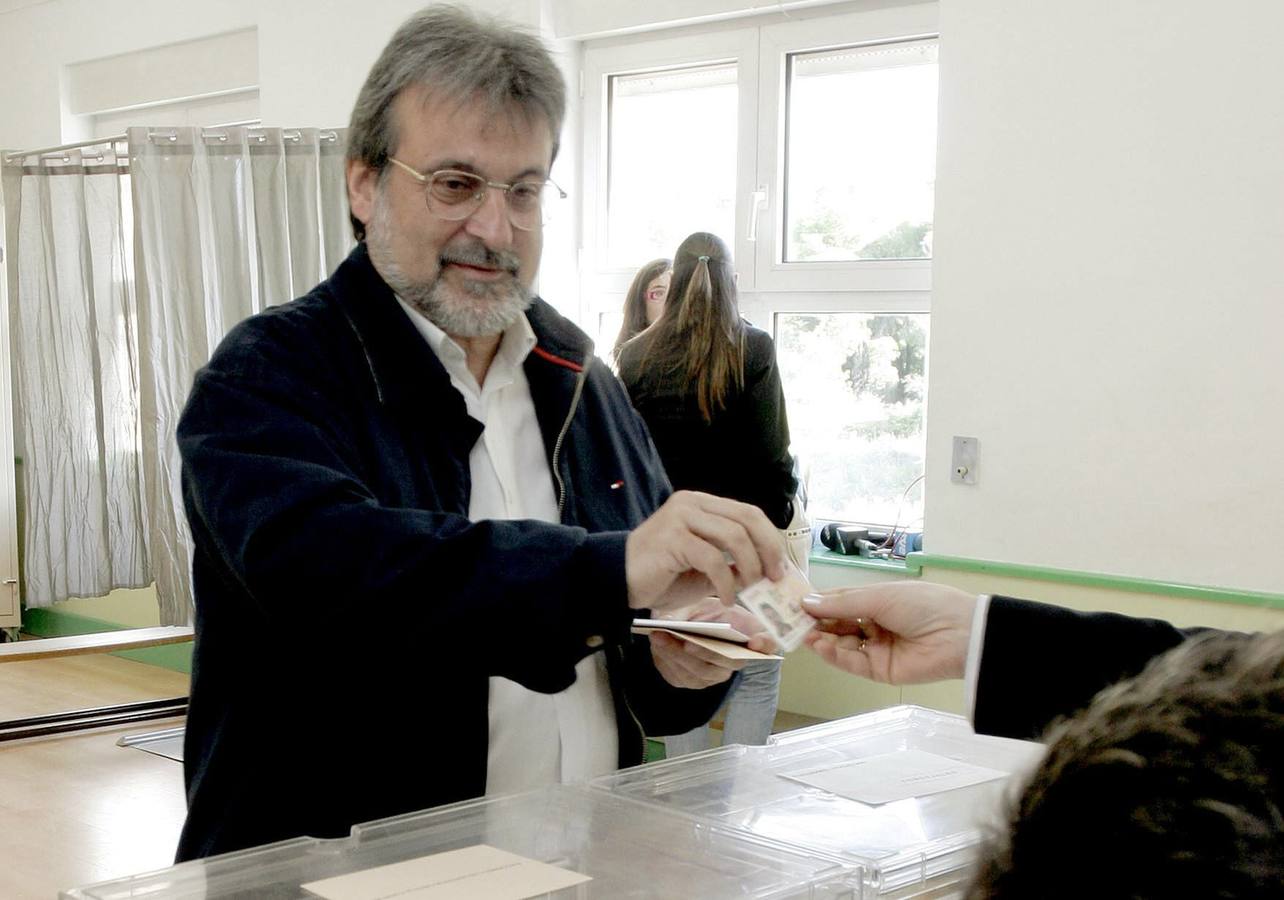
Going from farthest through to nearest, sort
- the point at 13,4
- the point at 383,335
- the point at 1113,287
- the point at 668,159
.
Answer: the point at 13,4 < the point at 668,159 < the point at 1113,287 < the point at 383,335

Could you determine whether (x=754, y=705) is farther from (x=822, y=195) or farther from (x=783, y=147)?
(x=783, y=147)

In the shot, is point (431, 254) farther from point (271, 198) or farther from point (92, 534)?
point (92, 534)

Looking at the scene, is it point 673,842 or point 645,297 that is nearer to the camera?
point 673,842

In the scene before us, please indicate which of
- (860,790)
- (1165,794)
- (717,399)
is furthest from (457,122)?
(717,399)

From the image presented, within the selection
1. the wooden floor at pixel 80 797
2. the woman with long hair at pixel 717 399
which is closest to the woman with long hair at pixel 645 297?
the woman with long hair at pixel 717 399

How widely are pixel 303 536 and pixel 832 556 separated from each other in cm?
312

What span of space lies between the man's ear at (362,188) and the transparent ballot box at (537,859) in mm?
715

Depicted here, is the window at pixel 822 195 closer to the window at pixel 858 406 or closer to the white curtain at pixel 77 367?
the window at pixel 858 406

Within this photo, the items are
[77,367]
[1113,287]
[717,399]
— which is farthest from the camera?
[77,367]

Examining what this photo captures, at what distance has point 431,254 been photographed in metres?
1.54

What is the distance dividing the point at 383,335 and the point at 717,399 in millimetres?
2210

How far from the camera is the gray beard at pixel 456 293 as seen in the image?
1.52m

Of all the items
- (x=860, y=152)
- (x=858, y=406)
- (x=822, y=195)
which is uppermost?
(x=860, y=152)

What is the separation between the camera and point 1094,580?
3.40 meters
